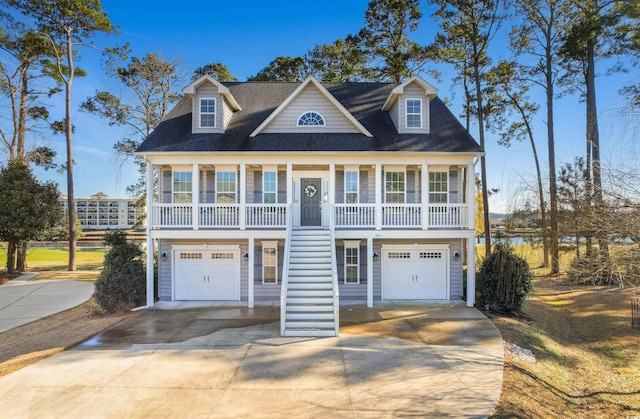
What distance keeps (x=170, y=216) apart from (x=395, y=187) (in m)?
9.42

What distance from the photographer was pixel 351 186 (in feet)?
50.4

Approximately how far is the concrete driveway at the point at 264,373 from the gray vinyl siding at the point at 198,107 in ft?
26.3

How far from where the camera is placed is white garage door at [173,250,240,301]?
48.0 ft

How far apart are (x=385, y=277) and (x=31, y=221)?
20103 mm

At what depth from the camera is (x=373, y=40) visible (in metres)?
25.5

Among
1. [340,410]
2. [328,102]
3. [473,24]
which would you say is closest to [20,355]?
Answer: [340,410]

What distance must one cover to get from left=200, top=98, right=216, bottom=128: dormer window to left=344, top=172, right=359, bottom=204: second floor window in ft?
20.3

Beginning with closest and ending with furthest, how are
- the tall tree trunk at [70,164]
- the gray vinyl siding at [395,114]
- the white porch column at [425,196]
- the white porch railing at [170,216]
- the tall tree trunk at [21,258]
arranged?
1. the white porch column at [425,196]
2. the white porch railing at [170,216]
3. the gray vinyl siding at [395,114]
4. the tall tree trunk at [21,258]
5. the tall tree trunk at [70,164]

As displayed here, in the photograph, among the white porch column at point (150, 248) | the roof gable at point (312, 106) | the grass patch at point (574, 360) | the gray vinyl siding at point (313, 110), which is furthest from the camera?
the gray vinyl siding at point (313, 110)

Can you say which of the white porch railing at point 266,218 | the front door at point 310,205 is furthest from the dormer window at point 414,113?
the white porch railing at point 266,218

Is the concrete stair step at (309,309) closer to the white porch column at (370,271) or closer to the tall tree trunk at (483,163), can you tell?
the white porch column at (370,271)

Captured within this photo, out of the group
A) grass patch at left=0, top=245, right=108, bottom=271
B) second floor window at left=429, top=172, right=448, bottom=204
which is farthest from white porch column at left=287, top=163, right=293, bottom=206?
grass patch at left=0, top=245, right=108, bottom=271

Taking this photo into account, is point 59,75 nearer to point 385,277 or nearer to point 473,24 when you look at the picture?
point 385,277

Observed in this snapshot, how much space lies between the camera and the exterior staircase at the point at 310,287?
1048cm
